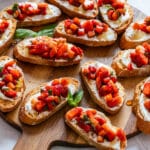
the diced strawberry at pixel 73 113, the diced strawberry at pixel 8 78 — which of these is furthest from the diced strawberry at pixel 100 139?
the diced strawberry at pixel 8 78

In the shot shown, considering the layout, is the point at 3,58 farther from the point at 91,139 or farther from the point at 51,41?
the point at 91,139

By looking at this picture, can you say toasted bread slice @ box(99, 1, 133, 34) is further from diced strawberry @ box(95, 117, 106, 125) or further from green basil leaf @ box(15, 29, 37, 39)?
diced strawberry @ box(95, 117, 106, 125)

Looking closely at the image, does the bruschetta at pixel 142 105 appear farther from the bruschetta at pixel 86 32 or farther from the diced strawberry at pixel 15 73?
the diced strawberry at pixel 15 73

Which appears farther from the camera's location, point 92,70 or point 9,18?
point 9,18

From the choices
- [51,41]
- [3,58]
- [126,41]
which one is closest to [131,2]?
[126,41]

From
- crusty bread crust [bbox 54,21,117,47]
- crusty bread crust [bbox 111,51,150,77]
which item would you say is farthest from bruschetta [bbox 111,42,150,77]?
crusty bread crust [bbox 54,21,117,47]

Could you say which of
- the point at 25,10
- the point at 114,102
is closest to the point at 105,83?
the point at 114,102
